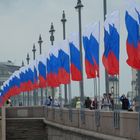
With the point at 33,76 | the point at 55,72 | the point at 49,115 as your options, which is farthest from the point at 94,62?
the point at 33,76

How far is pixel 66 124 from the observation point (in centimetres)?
4022

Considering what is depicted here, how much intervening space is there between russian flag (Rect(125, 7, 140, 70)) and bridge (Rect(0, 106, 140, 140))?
5.70 ft

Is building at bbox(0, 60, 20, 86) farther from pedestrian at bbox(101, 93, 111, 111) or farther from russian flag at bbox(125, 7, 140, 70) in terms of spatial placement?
russian flag at bbox(125, 7, 140, 70)

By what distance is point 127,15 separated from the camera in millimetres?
24922

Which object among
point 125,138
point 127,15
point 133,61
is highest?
point 127,15

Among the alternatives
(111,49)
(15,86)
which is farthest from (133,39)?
(15,86)

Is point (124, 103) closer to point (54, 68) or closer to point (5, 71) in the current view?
point (54, 68)

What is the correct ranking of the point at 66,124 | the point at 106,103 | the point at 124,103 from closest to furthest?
1. the point at 124,103
2. the point at 106,103
3. the point at 66,124

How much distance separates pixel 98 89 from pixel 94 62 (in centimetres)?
127

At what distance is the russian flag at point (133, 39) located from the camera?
24188 mm

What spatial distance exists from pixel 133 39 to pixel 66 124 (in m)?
16.4

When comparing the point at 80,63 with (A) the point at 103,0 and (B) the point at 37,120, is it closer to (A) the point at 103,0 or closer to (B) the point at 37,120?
(A) the point at 103,0

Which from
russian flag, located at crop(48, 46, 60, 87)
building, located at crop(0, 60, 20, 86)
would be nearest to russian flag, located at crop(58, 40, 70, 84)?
russian flag, located at crop(48, 46, 60, 87)

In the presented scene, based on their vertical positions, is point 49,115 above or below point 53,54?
below
